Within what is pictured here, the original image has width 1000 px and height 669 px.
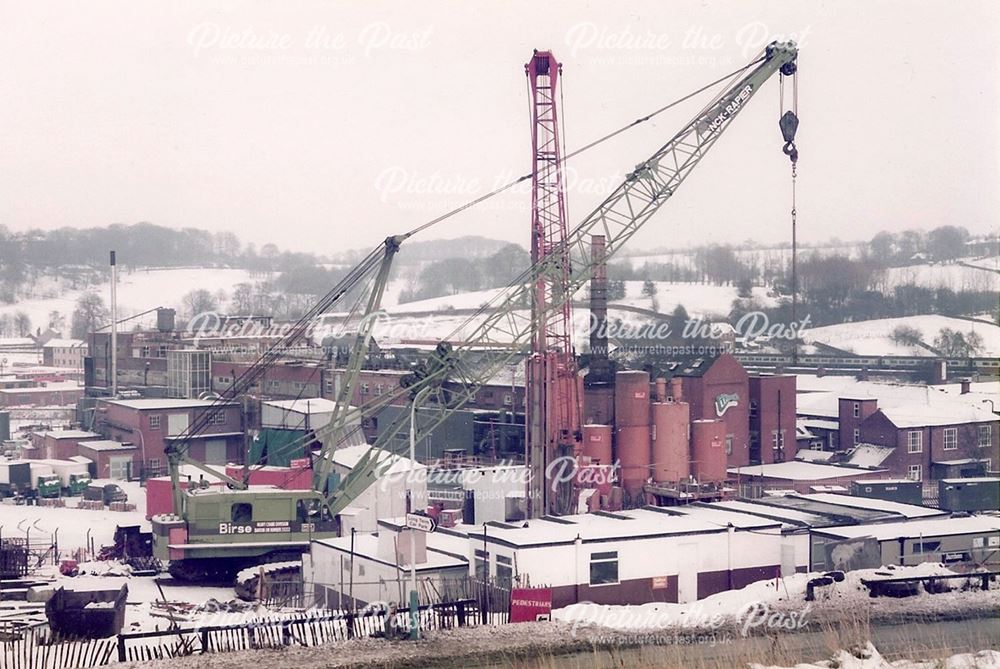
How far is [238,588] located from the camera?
19953mm

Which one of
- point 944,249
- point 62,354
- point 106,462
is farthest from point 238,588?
point 944,249

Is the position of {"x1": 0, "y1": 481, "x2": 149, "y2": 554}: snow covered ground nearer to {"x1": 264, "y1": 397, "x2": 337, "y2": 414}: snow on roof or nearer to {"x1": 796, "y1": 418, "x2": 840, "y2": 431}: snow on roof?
{"x1": 264, "y1": 397, "x2": 337, "y2": 414}: snow on roof

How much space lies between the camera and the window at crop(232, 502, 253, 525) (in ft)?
72.1

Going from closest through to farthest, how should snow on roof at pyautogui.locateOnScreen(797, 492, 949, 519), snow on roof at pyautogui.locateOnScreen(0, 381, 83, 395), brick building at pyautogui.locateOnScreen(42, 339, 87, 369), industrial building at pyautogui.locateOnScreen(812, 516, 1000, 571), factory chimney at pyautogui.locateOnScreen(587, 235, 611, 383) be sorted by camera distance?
industrial building at pyautogui.locateOnScreen(812, 516, 1000, 571)
snow on roof at pyautogui.locateOnScreen(797, 492, 949, 519)
factory chimney at pyautogui.locateOnScreen(587, 235, 611, 383)
snow on roof at pyautogui.locateOnScreen(0, 381, 83, 395)
brick building at pyautogui.locateOnScreen(42, 339, 87, 369)

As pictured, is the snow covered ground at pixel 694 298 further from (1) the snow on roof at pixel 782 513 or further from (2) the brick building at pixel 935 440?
(1) the snow on roof at pixel 782 513

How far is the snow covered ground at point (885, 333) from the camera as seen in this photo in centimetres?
5449

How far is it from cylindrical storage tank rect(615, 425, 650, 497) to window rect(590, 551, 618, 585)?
30.2ft

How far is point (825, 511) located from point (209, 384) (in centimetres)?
2586

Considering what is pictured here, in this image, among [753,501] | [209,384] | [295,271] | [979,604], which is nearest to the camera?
[979,604]

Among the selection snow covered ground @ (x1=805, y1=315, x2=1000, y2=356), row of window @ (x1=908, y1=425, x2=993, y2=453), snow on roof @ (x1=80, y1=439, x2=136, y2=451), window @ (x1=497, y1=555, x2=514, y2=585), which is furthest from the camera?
snow covered ground @ (x1=805, y1=315, x2=1000, y2=356)

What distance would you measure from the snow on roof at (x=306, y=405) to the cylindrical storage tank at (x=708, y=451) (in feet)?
34.0

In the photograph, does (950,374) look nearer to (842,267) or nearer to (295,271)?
(842,267)

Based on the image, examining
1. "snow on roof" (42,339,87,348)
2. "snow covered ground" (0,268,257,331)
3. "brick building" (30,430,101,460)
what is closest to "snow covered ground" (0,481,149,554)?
"brick building" (30,430,101,460)

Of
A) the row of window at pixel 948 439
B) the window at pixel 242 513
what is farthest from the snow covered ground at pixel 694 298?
the window at pixel 242 513
